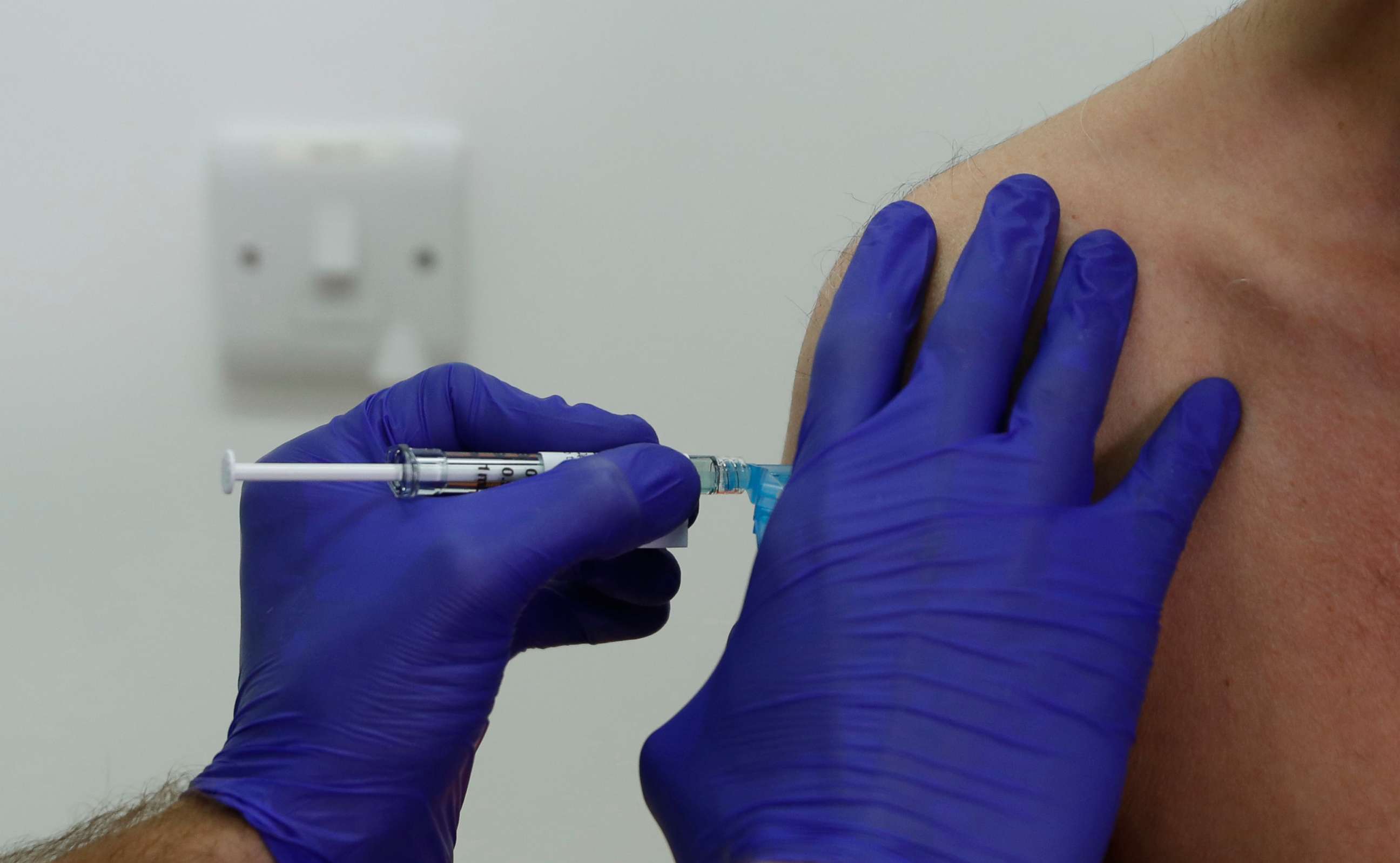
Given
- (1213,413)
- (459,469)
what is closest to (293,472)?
(459,469)

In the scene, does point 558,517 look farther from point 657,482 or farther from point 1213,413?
point 1213,413

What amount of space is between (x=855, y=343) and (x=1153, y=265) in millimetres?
218

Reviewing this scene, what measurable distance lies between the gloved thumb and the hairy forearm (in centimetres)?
27

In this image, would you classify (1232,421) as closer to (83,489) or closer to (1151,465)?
(1151,465)

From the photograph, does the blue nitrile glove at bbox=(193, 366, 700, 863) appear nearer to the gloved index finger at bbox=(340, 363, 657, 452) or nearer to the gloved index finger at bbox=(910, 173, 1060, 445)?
the gloved index finger at bbox=(340, 363, 657, 452)

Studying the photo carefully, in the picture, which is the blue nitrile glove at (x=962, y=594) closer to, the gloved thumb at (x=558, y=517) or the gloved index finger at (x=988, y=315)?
the gloved index finger at (x=988, y=315)

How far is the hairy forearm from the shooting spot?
0.73 meters

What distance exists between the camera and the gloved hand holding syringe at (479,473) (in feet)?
2.24

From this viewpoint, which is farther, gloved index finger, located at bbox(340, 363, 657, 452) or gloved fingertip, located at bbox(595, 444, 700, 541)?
gloved index finger, located at bbox(340, 363, 657, 452)

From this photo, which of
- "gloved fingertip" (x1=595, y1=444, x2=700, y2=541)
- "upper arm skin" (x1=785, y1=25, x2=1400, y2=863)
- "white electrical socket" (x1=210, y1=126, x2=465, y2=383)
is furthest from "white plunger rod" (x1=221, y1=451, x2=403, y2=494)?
"white electrical socket" (x1=210, y1=126, x2=465, y2=383)

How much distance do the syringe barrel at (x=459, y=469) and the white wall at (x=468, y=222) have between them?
0.54 m

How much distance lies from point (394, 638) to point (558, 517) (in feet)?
0.51

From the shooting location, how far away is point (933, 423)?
2.20 ft

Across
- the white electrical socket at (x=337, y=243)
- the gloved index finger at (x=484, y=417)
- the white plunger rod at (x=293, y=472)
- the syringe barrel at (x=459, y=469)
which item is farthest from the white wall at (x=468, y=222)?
the white plunger rod at (x=293, y=472)
